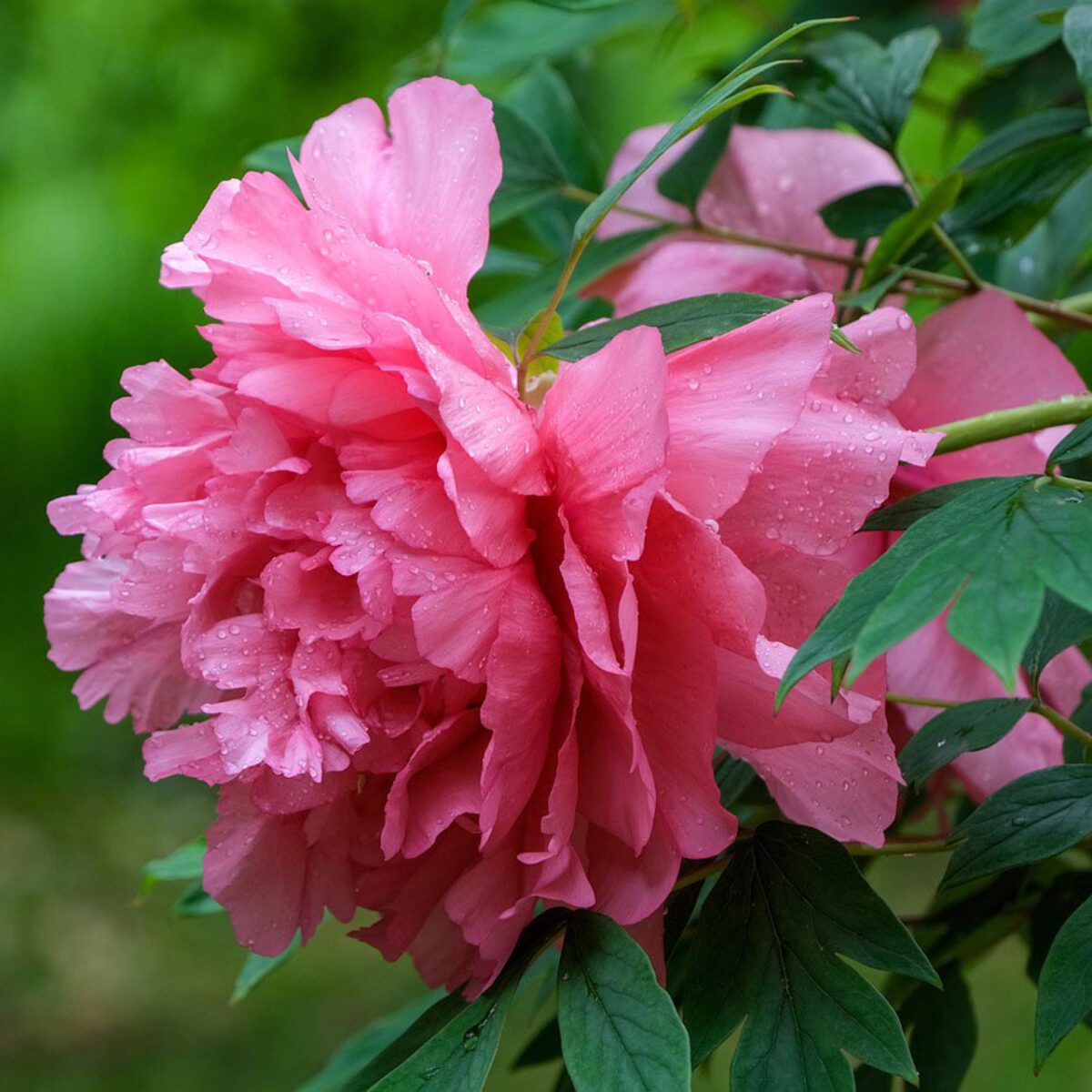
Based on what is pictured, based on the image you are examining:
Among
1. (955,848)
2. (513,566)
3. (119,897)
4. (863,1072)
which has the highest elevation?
(513,566)

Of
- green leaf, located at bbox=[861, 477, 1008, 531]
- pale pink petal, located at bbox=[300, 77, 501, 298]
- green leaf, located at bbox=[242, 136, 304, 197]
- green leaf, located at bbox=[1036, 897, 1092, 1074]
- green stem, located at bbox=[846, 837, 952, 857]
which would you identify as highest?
pale pink petal, located at bbox=[300, 77, 501, 298]

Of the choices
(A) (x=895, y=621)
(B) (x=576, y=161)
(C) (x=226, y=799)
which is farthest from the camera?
(B) (x=576, y=161)

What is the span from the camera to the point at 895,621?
265mm

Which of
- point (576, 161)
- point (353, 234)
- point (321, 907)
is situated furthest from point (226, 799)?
point (576, 161)

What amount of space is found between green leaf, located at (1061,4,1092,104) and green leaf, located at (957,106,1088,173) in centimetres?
6

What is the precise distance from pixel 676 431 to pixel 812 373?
1.3 inches

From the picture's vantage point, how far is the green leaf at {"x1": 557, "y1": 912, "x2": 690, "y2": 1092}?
0.97 feet

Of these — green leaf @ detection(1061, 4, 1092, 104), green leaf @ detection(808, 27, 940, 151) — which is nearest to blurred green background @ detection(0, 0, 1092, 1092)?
green leaf @ detection(808, 27, 940, 151)

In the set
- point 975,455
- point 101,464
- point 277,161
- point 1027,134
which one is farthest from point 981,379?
point 101,464

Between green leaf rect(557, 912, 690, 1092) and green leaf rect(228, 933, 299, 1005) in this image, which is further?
green leaf rect(228, 933, 299, 1005)

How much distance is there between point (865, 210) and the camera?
19.4 inches

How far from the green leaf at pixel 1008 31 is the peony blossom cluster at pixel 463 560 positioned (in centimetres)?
20

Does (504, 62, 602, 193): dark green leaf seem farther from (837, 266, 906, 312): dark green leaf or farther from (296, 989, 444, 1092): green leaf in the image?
(296, 989, 444, 1092): green leaf

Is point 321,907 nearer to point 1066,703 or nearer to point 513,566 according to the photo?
point 513,566
